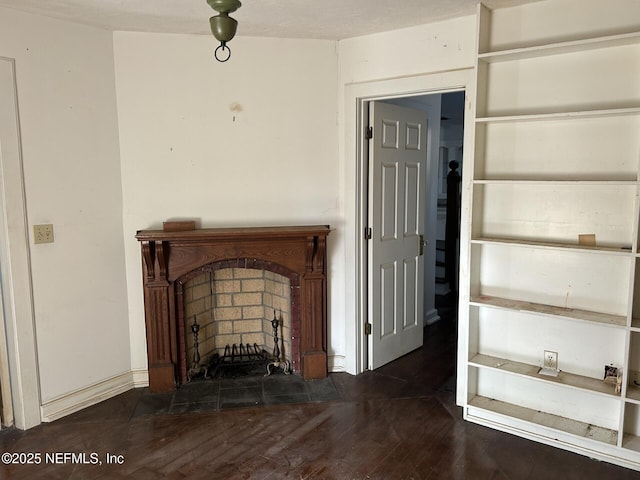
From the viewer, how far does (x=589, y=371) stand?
267 centimetres

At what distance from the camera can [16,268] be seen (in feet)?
9.12

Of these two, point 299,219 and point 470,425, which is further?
point 299,219

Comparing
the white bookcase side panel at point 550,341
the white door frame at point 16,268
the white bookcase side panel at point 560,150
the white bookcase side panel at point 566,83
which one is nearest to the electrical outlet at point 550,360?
the white bookcase side panel at point 550,341

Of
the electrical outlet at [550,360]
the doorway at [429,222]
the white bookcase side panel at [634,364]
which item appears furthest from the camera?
the doorway at [429,222]

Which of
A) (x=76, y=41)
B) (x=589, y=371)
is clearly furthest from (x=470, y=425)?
(x=76, y=41)

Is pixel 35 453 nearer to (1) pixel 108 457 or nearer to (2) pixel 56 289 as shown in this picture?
(1) pixel 108 457

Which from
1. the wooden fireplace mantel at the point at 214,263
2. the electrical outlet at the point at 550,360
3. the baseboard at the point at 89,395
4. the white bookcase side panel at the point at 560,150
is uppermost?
the white bookcase side panel at the point at 560,150

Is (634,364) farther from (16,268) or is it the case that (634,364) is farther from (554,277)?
(16,268)

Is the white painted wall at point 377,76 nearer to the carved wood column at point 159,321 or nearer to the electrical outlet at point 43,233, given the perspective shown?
the carved wood column at point 159,321

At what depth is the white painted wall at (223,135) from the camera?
321 cm

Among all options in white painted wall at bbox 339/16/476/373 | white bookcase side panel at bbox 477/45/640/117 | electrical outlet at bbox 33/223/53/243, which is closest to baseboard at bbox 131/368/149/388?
electrical outlet at bbox 33/223/53/243

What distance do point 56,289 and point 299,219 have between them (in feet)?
5.47

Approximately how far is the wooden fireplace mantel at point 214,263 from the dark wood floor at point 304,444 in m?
0.33

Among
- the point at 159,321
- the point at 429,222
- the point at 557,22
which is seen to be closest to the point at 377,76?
the point at 557,22
